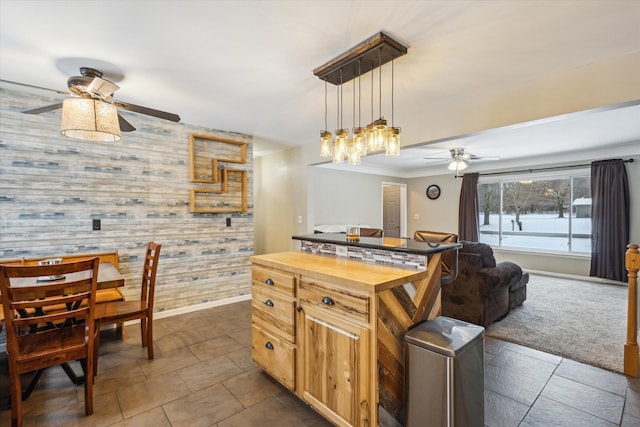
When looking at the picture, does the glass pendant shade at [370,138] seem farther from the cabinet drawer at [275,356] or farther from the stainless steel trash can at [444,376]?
the cabinet drawer at [275,356]

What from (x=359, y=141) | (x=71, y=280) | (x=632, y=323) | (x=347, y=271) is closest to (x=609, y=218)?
(x=632, y=323)

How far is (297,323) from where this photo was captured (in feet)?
6.46

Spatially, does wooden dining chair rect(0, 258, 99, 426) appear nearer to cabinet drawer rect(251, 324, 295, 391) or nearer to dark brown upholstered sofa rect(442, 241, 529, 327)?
cabinet drawer rect(251, 324, 295, 391)

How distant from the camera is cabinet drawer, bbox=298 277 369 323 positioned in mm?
1574

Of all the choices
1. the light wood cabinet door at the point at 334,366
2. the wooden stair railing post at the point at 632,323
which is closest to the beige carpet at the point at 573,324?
the wooden stair railing post at the point at 632,323

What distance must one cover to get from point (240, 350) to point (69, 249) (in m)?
2.14

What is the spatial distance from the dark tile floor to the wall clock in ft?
17.1

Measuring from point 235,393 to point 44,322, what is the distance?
131 centimetres

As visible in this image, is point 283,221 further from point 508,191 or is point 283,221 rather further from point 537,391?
point 508,191

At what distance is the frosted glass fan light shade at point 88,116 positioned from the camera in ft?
6.98

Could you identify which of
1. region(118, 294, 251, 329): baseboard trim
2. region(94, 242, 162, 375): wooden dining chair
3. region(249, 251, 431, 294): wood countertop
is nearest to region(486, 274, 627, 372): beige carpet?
region(249, 251, 431, 294): wood countertop

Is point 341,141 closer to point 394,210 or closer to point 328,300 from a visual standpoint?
point 328,300

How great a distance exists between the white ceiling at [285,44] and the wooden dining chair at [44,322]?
1.51 m

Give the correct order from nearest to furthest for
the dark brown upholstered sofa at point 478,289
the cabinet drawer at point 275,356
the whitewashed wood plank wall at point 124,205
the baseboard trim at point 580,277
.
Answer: the cabinet drawer at point 275,356, the whitewashed wood plank wall at point 124,205, the dark brown upholstered sofa at point 478,289, the baseboard trim at point 580,277
